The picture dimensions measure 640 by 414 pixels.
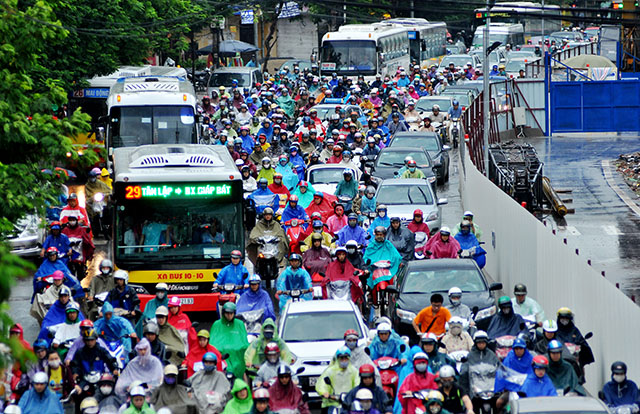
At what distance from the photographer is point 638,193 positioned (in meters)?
37.3

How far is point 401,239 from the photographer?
72.5 feet

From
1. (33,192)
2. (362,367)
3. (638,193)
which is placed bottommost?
(638,193)

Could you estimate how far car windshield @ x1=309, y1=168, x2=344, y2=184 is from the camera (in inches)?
1183

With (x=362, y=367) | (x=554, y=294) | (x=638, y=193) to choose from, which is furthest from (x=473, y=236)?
(x=638, y=193)

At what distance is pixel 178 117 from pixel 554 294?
1271 cm

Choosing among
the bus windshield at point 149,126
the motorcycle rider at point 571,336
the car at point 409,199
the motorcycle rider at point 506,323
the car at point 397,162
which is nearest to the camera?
the motorcycle rider at point 571,336

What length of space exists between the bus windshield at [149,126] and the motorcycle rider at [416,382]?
1608cm

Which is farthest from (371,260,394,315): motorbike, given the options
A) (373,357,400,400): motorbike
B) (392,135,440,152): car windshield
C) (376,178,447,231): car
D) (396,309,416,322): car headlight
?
(392,135,440,152): car windshield

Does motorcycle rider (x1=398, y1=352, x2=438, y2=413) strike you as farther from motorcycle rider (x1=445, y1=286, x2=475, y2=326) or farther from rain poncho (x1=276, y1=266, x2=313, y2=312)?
rain poncho (x1=276, y1=266, x2=313, y2=312)

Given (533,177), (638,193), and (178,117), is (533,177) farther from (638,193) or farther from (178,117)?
(178,117)

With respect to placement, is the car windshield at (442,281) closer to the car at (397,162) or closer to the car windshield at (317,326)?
the car windshield at (317,326)

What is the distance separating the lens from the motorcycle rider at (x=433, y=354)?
15039 millimetres

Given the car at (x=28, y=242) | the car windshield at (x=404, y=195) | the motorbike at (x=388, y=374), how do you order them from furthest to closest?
the car windshield at (x=404, y=195) < the car at (x=28, y=242) < the motorbike at (x=388, y=374)

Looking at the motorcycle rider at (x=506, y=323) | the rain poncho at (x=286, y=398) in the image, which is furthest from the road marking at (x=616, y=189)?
the rain poncho at (x=286, y=398)
